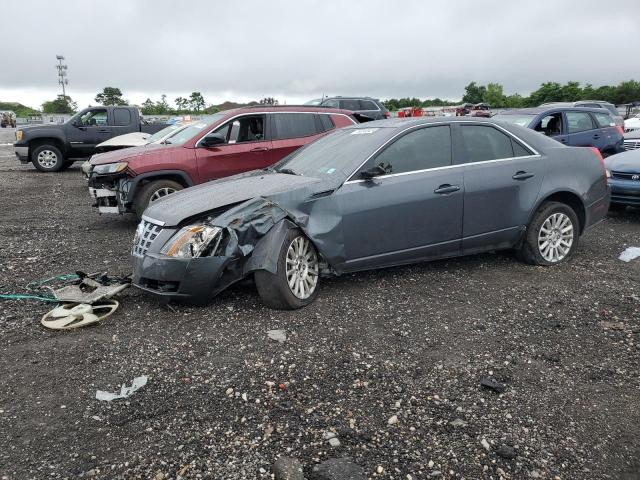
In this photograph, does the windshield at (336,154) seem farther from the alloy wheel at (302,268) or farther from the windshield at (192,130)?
the windshield at (192,130)

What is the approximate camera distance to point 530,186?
5.42m

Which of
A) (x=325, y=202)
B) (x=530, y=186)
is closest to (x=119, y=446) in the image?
(x=325, y=202)

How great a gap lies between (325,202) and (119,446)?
2553 millimetres

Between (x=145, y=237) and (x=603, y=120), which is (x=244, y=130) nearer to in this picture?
(x=145, y=237)

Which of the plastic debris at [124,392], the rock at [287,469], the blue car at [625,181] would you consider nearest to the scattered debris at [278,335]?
the plastic debris at [124,392]

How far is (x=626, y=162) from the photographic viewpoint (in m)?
8.14

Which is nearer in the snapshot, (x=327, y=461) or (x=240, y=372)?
(x=327, y=461)

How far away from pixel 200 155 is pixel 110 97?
7663 cm

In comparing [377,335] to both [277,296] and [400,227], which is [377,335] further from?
[400,227]

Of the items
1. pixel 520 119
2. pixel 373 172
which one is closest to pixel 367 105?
pixel 520 119

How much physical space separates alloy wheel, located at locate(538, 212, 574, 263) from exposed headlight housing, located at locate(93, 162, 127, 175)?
5501 millimetres

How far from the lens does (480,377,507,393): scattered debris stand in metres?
3.28

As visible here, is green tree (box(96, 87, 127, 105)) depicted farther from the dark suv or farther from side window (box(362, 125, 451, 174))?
side window (box(362, 125, 451, 174))

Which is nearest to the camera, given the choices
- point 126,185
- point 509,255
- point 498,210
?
point 498,210
